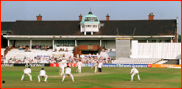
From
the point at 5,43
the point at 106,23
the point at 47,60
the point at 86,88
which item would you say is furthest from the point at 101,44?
the point at 86,88

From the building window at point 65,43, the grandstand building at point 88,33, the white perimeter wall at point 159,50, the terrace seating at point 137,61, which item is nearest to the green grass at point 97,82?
the terrace seating at point 137,61

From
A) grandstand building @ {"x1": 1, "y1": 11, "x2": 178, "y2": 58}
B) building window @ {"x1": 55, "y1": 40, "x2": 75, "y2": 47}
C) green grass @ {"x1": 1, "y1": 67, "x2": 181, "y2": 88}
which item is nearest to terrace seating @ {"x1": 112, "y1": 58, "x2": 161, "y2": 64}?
grandstand building @ {"x1": 1, "y1": 11, "x2": 178, "y2": 58}

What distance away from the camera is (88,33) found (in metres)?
68.6

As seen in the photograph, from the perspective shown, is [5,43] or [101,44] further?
[5,43]

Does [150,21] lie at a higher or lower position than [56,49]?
higher

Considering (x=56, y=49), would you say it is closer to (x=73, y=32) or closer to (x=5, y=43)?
(x=73, y=32)

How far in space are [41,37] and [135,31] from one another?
18.2 m

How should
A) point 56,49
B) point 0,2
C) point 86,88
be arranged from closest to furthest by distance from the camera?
point 0,2 → point 86,88 → point 56,49

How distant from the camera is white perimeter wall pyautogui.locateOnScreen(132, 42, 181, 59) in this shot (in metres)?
58.5

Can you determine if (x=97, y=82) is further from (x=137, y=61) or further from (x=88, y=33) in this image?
(x=88, y=33)

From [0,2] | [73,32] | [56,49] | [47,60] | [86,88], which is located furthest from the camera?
[73,32]

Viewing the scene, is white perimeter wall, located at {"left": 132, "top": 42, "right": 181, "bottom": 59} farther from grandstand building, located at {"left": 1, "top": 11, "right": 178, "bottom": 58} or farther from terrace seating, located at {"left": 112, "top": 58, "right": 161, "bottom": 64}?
grandstand building, located at {"left": 1, "top": 11, "right": 178, "bottom": 58}

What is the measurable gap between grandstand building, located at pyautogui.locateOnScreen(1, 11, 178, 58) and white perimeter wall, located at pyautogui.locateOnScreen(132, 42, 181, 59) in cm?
570

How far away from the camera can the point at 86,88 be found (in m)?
21.4
